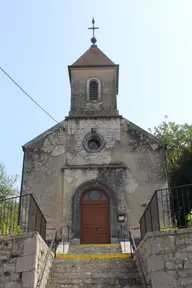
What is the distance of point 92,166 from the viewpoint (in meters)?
15.1

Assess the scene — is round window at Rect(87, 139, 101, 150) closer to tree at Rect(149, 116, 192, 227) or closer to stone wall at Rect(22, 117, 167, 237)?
stone wall at Rect(22, 117, 167, 237)

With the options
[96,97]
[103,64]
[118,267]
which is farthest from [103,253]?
[103,64]

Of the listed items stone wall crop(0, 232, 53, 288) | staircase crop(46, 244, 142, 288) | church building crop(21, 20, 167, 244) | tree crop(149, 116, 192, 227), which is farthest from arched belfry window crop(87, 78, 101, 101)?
stone wall crop(0, 232, 53, 288)

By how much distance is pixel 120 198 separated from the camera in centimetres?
1449

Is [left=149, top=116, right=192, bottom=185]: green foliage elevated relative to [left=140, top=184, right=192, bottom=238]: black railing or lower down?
elevated

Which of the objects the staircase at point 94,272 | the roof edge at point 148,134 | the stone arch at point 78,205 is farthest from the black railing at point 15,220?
the roof edge at point 148,134

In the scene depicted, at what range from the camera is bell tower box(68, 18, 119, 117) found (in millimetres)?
17062

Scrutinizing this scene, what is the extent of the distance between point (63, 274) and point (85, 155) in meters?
7.05

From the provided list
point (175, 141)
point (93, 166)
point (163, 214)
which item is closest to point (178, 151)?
point (175, 141)

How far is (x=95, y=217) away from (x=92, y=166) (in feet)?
7.25

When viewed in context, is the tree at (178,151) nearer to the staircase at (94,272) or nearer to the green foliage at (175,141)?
the green foliage at (175,141)

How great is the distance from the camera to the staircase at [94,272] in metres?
8.67

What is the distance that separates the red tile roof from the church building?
95.8 inches

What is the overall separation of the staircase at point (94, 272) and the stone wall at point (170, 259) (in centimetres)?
104
